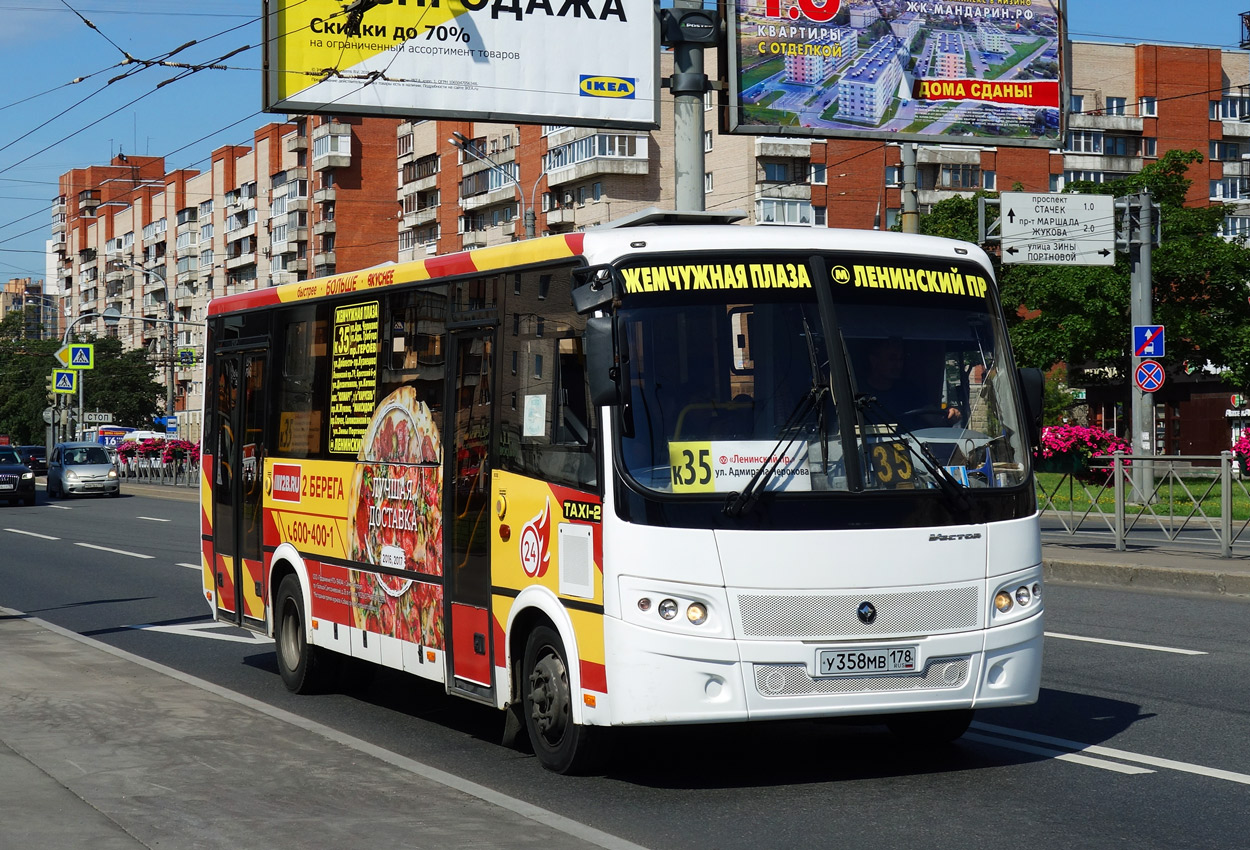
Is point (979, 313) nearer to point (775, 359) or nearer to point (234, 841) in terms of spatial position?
point (775, 359)

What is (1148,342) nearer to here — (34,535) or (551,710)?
(34,535)

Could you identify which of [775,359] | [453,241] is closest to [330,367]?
[775,359]

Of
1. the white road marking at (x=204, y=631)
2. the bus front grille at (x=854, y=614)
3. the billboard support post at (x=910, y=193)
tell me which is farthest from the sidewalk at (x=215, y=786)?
the billboard support post at (x=910, y=193)

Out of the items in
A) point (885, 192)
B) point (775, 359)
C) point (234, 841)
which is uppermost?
point (885, 192)

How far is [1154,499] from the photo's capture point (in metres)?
19.9

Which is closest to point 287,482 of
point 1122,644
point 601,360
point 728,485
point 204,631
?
point 204,631

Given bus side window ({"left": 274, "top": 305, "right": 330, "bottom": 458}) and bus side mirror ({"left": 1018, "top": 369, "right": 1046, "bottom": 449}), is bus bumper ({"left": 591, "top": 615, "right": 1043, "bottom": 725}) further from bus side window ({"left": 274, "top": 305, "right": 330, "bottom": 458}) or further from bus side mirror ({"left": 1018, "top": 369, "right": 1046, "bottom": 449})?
bus side window ({"left": 274, "top": 305, "right": 330, "bottom": 458})

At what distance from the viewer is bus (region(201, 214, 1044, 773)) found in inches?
283

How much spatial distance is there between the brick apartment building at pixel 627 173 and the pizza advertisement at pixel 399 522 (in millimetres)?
45439

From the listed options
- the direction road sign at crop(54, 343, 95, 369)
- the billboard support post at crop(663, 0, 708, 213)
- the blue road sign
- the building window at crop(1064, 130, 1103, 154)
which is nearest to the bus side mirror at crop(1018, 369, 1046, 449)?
the billboard support post at crop(663, 0, 708, 213)

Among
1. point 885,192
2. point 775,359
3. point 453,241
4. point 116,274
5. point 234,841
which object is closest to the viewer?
point 234,841

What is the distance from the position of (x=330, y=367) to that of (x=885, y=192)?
69996 millimetres

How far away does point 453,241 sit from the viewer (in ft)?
305

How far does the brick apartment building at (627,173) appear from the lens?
76.8 meters
